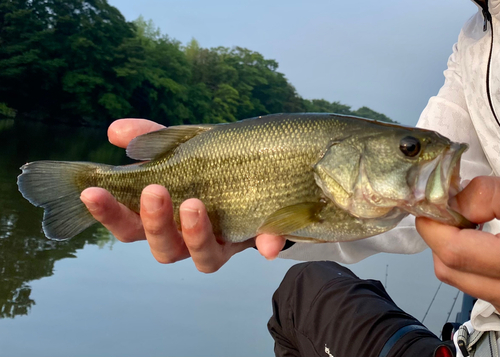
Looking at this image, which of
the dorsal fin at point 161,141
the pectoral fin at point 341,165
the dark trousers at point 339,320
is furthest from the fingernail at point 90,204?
the dark trousers at point 339,320

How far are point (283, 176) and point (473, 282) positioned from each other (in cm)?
78

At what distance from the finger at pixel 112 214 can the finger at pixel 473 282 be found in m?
1.27

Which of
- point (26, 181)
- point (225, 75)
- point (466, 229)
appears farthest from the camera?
point (225, 75)

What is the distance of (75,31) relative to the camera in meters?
37.2

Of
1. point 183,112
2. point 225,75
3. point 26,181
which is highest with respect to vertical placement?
point 225,75

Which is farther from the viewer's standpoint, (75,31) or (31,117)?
(75,31)

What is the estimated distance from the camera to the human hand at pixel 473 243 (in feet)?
4.26

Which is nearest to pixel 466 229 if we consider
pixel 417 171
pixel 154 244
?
pixel 417 171

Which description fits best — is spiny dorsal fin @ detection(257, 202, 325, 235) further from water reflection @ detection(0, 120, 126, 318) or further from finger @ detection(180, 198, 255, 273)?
water reflection @ detection(0, 120, 126, 318)

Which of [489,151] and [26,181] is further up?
[489,151]

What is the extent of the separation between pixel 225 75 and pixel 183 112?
15516 millimetres

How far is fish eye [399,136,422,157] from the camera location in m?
1.56

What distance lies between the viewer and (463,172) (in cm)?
252

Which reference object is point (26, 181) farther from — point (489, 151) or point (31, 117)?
point (31, 117)
